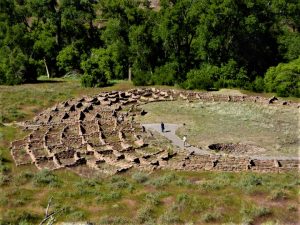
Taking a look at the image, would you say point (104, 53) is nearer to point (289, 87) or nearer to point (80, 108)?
point (80, 108)

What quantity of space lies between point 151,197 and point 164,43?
4909cm

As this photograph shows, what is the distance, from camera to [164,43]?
7212cm

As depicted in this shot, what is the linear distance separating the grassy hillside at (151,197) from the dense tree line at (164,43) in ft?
113

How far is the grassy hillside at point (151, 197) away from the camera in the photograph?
2295 centimetres

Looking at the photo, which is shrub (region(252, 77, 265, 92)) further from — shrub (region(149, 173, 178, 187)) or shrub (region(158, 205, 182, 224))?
shrub (region(158, 205, 182, 224))

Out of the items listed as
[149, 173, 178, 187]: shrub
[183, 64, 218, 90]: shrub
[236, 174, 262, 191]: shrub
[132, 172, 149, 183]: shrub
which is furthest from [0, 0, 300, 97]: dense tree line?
[132, 172, 149, 183]: shrub

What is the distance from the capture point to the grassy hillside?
2295 cm

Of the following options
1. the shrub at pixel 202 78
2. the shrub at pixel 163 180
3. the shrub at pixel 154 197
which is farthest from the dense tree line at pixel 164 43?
the shrub at pixel 154 197

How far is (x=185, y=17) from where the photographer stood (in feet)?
230

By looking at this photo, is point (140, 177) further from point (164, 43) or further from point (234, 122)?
point (164, 43)

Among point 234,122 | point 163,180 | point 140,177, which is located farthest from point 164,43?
point 163,180

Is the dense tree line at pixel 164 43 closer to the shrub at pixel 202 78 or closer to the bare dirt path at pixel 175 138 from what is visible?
the shrub at pixel 202 78

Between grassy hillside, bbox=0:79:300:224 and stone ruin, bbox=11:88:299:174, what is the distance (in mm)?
1436

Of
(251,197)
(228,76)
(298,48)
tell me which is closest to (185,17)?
(228,76)
